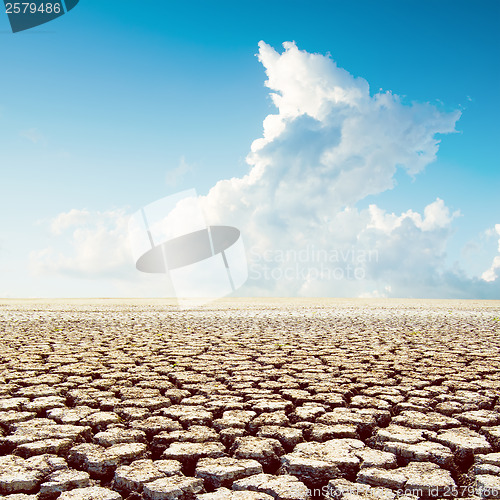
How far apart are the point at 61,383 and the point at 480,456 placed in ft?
9.72

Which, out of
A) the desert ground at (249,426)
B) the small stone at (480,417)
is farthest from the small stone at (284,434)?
the small stone at (480,417)

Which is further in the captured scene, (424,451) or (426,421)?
(426,421)

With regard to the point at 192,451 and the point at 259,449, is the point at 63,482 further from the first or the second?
the point at 259,449

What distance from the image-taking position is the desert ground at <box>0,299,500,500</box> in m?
1.95

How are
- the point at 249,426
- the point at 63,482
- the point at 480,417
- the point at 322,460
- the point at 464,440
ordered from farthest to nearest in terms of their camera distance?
the point at 480,417, the point at 249,426, the point at 464,440, the point at 322,460, the point at 63,482

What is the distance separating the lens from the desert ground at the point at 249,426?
1950 millimetres

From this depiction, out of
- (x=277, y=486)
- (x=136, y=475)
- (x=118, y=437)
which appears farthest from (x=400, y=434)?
→ (x=118, y=437)

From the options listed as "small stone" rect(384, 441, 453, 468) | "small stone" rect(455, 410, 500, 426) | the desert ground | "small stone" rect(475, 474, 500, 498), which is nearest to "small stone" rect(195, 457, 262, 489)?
the desert ground

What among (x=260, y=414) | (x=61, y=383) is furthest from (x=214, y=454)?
(x=61, y=383)

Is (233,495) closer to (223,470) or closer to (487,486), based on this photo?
(223,470)

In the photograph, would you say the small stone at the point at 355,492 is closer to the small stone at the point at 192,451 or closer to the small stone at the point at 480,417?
the small stone at the point at 192,451

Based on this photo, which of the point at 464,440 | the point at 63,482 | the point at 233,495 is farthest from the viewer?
the point at 464,440

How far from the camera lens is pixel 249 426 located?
104 inches

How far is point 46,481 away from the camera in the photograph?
78.1 inches
